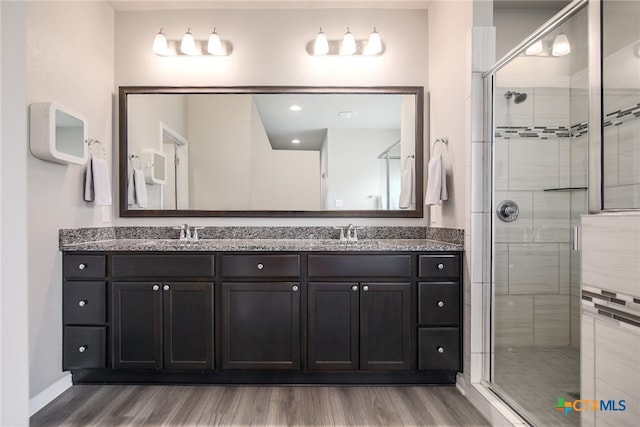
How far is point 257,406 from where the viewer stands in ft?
6.37

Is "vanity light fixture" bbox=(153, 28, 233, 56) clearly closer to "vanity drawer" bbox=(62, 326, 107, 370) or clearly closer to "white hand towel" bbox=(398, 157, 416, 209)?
"white hand towel" bbox=(398, 157, 416, 209)

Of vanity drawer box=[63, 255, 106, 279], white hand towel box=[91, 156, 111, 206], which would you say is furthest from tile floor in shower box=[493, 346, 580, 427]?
white hand towel box=[91, 156, 111, 206]

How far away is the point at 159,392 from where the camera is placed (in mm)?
2104

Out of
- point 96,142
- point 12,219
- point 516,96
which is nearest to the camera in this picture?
point 12,219

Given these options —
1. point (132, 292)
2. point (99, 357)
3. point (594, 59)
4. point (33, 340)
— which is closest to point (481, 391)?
point (594, 59)

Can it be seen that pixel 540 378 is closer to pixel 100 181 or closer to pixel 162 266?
pixel 162 266

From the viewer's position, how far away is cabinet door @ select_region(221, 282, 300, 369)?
83.5 inches

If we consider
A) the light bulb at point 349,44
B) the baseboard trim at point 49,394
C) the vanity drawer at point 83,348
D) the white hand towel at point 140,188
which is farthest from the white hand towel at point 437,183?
the baseboard trim at point 49,394

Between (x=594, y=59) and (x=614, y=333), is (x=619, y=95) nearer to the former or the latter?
(x=594, y=59)

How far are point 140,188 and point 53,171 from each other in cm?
62

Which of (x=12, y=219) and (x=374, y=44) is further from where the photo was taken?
(x=374, y=44)

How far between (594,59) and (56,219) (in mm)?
2695

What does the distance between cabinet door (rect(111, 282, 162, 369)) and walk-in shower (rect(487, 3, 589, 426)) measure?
1.90 metres

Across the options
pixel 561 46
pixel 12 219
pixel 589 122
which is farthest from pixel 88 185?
pixel 561 46
